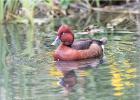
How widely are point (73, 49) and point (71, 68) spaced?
30.2 inches

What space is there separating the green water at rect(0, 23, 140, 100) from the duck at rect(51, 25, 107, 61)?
0.45 feet

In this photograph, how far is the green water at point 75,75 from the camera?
300 inches

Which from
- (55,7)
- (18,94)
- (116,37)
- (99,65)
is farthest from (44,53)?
(55,7)

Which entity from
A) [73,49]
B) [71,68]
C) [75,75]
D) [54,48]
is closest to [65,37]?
[73,49]

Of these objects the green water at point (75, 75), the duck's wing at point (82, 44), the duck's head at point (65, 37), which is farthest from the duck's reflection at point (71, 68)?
the duck's head at point (65, 37)

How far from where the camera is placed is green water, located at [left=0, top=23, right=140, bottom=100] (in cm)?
761

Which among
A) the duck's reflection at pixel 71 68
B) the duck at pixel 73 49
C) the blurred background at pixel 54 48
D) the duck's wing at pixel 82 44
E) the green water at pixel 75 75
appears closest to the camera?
the green water at pixel 75 75

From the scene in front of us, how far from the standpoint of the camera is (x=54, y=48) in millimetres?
11016

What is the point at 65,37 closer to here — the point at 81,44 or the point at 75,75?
the point at 81,44

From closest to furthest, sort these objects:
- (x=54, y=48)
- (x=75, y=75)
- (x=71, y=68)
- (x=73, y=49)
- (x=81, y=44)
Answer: (x=75, y=75) → (x=71, y=68) → (x=73, y=49) → (x=81, y=44) → (x=54, y=48)

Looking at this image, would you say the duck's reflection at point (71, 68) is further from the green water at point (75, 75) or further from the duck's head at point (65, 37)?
the duck's head at point (65, 37)

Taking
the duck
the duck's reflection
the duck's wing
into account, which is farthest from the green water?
the duck's wing

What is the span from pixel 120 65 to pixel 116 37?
8.82ft

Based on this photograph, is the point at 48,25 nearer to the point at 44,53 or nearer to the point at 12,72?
the point at 44,53
